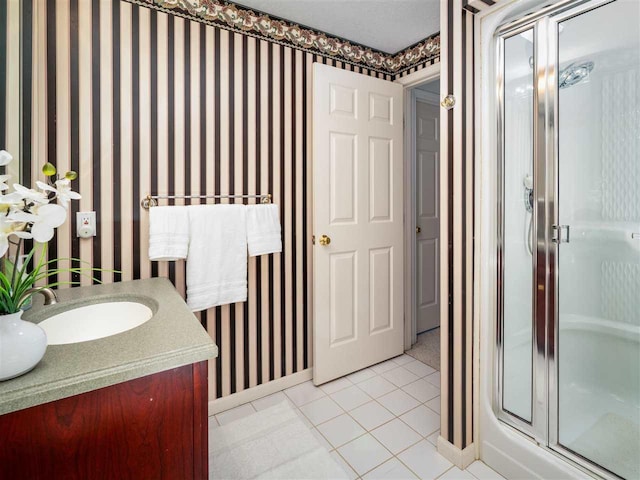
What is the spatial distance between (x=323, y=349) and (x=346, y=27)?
2166mm

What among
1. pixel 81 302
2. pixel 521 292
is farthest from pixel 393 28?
pixel 81 302

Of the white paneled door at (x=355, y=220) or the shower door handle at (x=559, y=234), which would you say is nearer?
the shower door handle at (x=559, y=234)

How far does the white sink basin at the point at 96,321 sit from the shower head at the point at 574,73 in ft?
6.18

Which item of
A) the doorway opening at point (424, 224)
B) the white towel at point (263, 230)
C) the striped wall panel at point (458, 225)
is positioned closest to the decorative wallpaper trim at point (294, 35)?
the doorway opening at point (424, 224)

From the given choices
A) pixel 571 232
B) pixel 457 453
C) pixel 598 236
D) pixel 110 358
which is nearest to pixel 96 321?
pixel 110 358

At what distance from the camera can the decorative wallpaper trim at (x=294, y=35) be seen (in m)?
1.91

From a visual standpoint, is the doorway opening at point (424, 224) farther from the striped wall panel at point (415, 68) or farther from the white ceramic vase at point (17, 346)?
the white ceramic vase at point (17, 346)

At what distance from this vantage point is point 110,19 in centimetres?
170

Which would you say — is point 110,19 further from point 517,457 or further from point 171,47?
point 517,457

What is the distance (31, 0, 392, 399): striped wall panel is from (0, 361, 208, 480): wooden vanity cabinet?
116 centimetres

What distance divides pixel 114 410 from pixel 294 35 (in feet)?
7.54

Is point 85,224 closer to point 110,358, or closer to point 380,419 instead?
point 110,358

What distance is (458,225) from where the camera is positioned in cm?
159

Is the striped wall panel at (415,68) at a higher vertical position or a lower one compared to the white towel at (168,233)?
higher
